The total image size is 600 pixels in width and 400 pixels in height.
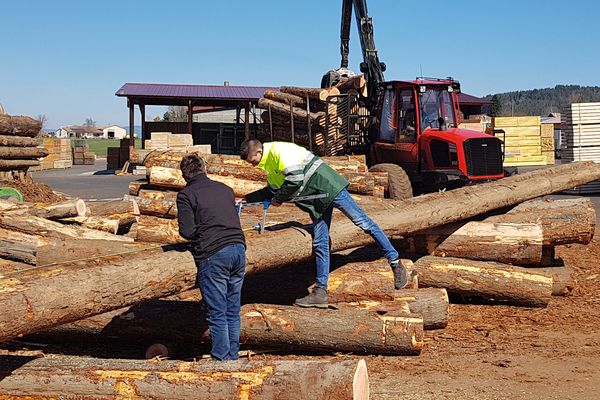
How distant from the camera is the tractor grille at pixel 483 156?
41.1 ft

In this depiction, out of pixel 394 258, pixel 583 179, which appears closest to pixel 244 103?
pixel 583 179

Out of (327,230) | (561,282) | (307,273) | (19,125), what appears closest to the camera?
(327,230)

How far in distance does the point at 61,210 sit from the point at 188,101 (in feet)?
87.8

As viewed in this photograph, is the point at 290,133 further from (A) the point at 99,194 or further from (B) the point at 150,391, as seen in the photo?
(B) the point at 150,391

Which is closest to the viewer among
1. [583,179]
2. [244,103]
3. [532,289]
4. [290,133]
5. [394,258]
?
[394,258]

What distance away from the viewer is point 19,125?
19.9 m

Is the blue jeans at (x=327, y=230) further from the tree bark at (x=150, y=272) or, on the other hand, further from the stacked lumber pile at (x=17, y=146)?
the stacked lumber pile at (x=17, y=146)

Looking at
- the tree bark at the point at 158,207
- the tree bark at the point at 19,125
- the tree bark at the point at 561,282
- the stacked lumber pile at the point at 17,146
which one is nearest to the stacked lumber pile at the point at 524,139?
the tree bark at the point at 19,125

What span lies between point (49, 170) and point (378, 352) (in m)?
36.7

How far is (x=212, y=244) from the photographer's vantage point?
609cm

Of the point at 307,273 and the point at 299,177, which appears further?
the point at 307,273

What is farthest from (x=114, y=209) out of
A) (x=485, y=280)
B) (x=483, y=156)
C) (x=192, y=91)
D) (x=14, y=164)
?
(x=192, y=91)

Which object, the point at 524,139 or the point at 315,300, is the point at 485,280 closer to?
the point at 315,300

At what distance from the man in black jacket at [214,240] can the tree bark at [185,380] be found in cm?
80
